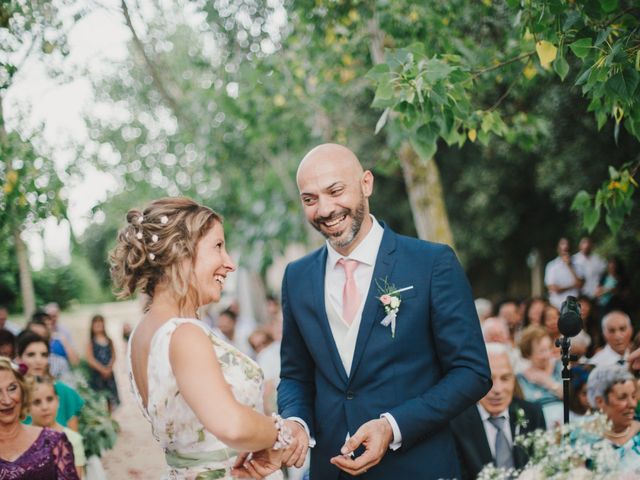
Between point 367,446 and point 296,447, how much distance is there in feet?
0.94

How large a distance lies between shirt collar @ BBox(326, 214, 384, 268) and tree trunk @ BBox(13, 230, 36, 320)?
2385mm

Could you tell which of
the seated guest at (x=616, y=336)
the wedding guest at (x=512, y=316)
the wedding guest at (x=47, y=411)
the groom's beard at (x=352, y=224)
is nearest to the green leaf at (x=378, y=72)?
the groom's beard at (x=352, y=224)

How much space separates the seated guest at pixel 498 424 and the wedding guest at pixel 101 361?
8.09ft

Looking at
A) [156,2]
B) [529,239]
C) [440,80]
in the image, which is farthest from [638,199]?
[440,80]

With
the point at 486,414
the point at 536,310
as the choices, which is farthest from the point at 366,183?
the point at 536,310

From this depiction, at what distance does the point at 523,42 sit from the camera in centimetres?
468

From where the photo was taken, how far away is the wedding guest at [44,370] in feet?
15.0

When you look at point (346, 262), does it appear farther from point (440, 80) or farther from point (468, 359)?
point (440, 80)

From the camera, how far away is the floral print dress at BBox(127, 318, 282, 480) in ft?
7.89

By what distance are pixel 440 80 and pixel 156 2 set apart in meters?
7.26

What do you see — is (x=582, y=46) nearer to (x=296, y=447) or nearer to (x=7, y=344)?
(x=296, y=447)

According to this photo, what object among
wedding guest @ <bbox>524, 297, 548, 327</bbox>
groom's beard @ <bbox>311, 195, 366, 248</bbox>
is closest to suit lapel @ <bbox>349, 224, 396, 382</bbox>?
groom's beard @ <bbox>311, 195, 366, 248</bbox>

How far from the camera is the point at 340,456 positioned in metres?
2.72

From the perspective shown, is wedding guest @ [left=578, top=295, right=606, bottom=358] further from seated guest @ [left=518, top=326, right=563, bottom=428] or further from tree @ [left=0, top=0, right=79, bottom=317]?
tree @ [left=0, top=0, right=79, bottom=317]
